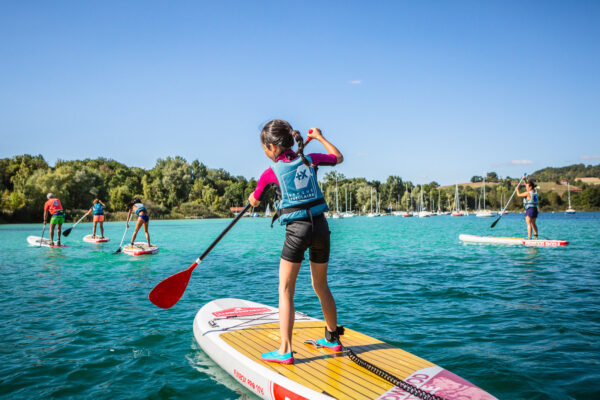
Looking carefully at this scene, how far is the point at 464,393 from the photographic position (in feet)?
10.8

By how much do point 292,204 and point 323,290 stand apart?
0.95 metres

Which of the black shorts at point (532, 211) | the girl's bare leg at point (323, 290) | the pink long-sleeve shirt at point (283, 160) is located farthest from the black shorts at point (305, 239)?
the black shorts at point (532, 211)

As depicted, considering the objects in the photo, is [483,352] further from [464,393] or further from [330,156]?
[330,156]

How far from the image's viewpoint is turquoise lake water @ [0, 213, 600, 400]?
4.32m

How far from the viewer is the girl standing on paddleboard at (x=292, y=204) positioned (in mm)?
3766

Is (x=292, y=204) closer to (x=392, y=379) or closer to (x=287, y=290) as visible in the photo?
(x=287, y=290)

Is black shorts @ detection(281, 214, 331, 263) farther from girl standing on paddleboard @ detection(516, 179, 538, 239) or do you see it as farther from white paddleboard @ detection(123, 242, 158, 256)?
girl standing on paddleboard @ detection(516, 179, 538, 239)

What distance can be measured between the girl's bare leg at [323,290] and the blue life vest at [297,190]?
0.54 meters

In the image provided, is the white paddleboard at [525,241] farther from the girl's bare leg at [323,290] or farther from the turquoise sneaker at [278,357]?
the turquoise sneaker at [278,357]

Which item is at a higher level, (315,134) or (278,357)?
(315,134)

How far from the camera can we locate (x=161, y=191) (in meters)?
92.7

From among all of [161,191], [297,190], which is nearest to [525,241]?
[297,190]

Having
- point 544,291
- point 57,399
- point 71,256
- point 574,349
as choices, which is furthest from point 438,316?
point 71,256

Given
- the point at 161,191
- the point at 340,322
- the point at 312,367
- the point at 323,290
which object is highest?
the point at 161,191
